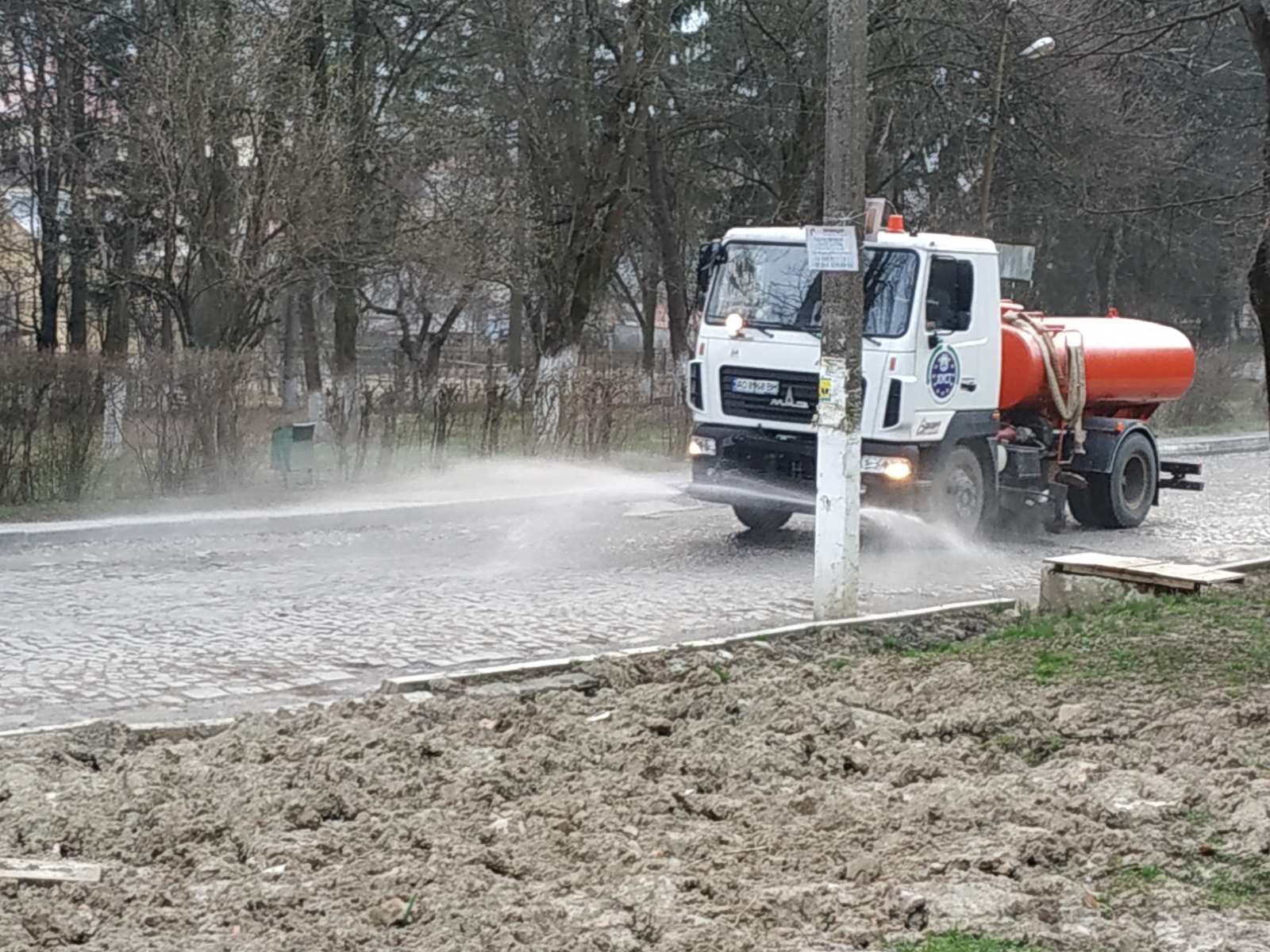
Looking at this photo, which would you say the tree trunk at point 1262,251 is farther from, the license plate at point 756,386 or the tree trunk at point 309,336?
the tree trunk at point 309,336

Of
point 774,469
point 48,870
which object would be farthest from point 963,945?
point 774,469

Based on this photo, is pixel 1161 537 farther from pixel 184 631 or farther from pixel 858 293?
pixel 184 631

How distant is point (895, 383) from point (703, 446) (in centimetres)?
188

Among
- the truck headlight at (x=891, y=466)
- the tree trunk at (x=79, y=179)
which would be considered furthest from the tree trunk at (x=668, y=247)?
the truck headlight at (x=891, y=466)

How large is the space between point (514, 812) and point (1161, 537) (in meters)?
11.6

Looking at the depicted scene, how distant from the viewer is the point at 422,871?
4645 mm

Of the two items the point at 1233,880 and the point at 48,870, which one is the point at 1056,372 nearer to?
the point at 1233,880

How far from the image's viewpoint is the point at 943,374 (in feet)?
42.6

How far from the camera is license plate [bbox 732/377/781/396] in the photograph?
43.0ft

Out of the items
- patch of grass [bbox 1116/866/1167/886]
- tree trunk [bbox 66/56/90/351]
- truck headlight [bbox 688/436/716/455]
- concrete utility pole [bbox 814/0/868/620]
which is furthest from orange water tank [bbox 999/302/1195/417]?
tree trunk [bbox 66/56/90/351]

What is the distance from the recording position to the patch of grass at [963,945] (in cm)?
401

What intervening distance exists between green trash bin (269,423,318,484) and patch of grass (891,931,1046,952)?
512 inches

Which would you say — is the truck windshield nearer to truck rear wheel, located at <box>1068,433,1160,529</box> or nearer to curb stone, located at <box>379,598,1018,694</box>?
curb stone, located at <box>379,598,1018,694</box>

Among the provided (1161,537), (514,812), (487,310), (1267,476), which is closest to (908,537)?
(1161,537)
